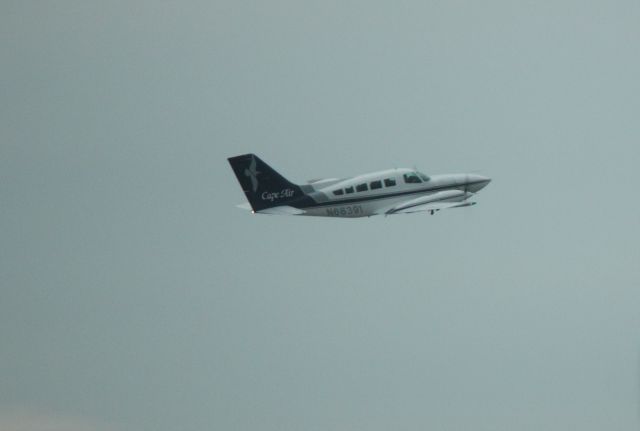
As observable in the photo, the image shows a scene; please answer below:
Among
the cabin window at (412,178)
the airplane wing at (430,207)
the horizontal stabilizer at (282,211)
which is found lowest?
the airplane wing at (430,207)

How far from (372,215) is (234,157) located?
11.9 m

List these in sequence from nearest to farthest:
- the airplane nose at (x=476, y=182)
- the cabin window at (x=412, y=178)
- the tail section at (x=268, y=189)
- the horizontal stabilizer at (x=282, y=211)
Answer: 1. the horizontal stabilizer at (x=282, y=211)
2. the tail section at (x=268, y=189)
3. the cabin window at (x=412, y=178)
4. the airplane nose at (x=476, y=182)

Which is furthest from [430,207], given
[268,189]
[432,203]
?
[268,189]

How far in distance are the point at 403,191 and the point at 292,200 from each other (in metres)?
9.03

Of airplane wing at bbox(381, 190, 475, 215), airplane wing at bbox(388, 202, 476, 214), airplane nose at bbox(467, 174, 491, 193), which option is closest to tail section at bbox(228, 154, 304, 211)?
airplane wing at bbox(381, 190, 475, 215)

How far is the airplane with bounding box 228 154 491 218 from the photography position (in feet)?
364

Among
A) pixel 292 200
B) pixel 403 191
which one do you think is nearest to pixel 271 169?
pixel 292 200

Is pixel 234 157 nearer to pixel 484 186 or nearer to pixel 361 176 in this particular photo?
pixel 361 176

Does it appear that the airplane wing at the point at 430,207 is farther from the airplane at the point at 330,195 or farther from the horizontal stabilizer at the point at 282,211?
the horizontal stabilizer at the point at 282,211

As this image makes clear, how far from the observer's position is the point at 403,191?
113 m

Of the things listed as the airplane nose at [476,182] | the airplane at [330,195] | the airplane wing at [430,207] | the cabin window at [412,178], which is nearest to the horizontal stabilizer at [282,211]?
the airplane at [330,195]

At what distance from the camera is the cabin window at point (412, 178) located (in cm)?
11325

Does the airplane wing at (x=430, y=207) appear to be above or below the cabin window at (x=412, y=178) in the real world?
below

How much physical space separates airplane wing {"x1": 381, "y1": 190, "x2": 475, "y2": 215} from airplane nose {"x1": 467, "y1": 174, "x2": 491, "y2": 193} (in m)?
2.17
